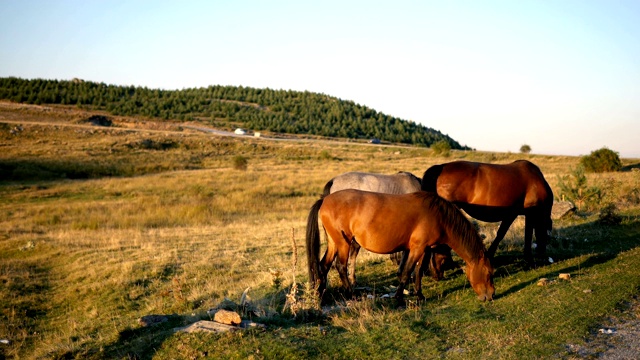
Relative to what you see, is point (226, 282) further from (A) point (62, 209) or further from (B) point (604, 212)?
(A) point (62, 209)

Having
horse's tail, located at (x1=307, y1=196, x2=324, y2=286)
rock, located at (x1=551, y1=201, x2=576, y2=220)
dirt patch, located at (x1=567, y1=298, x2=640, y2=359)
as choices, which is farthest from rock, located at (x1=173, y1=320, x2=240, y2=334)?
rock, located at (x1=551, y1=201, x2=576, y2=220)

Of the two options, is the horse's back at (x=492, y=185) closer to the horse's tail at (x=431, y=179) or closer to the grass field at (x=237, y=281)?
the horse's tail at (x=431, y=179)

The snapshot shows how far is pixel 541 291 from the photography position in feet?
26.5

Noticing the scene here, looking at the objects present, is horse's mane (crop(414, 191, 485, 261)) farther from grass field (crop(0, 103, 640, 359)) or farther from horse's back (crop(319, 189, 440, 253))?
grass field (crop(0, 103, 640, 359))

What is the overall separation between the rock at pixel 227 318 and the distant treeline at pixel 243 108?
85.7 metres

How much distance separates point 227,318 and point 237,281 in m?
5.97

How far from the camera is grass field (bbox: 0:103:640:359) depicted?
6.41 m

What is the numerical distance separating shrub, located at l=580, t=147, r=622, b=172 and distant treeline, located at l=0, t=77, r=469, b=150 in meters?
63.7

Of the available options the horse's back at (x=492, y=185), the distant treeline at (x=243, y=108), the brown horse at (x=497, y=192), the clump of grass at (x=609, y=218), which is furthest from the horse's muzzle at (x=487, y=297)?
the distant treeline at (x=243, y=108)

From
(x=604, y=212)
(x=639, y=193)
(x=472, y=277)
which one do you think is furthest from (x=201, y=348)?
(x=639, y=193)

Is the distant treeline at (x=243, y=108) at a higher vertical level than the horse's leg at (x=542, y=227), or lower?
higher

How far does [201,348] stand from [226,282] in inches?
259

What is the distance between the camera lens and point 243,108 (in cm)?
11338

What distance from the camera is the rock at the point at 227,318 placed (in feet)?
23.2
